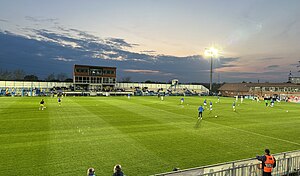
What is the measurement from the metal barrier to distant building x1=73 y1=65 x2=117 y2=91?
7599 cm

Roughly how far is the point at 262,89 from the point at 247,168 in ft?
259

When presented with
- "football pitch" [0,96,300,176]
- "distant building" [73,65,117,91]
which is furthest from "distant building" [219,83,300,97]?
"football pitch" [0,96,300,176]

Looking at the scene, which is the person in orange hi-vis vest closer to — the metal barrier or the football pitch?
the metal barrier

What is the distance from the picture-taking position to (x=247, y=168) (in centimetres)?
775

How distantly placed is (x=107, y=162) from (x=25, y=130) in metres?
9.38

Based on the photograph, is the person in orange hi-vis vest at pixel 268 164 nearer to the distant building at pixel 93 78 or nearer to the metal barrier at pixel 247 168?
the metal barrier at pixel 247 168

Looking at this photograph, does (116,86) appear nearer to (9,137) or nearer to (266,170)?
(9,137)

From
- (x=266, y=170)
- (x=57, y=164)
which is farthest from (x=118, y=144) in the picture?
(x=266, y=170)

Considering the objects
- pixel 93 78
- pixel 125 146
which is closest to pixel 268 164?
pixel 125 146

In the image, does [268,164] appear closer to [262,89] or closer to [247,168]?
[247,168]

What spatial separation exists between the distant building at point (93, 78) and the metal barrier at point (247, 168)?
76.0m

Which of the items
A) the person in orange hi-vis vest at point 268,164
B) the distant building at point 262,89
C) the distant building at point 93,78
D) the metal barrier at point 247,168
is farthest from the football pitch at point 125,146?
the distant building at point 93,78

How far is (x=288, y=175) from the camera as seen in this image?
8.44m

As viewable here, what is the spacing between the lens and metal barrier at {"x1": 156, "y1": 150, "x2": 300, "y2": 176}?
696 cm
